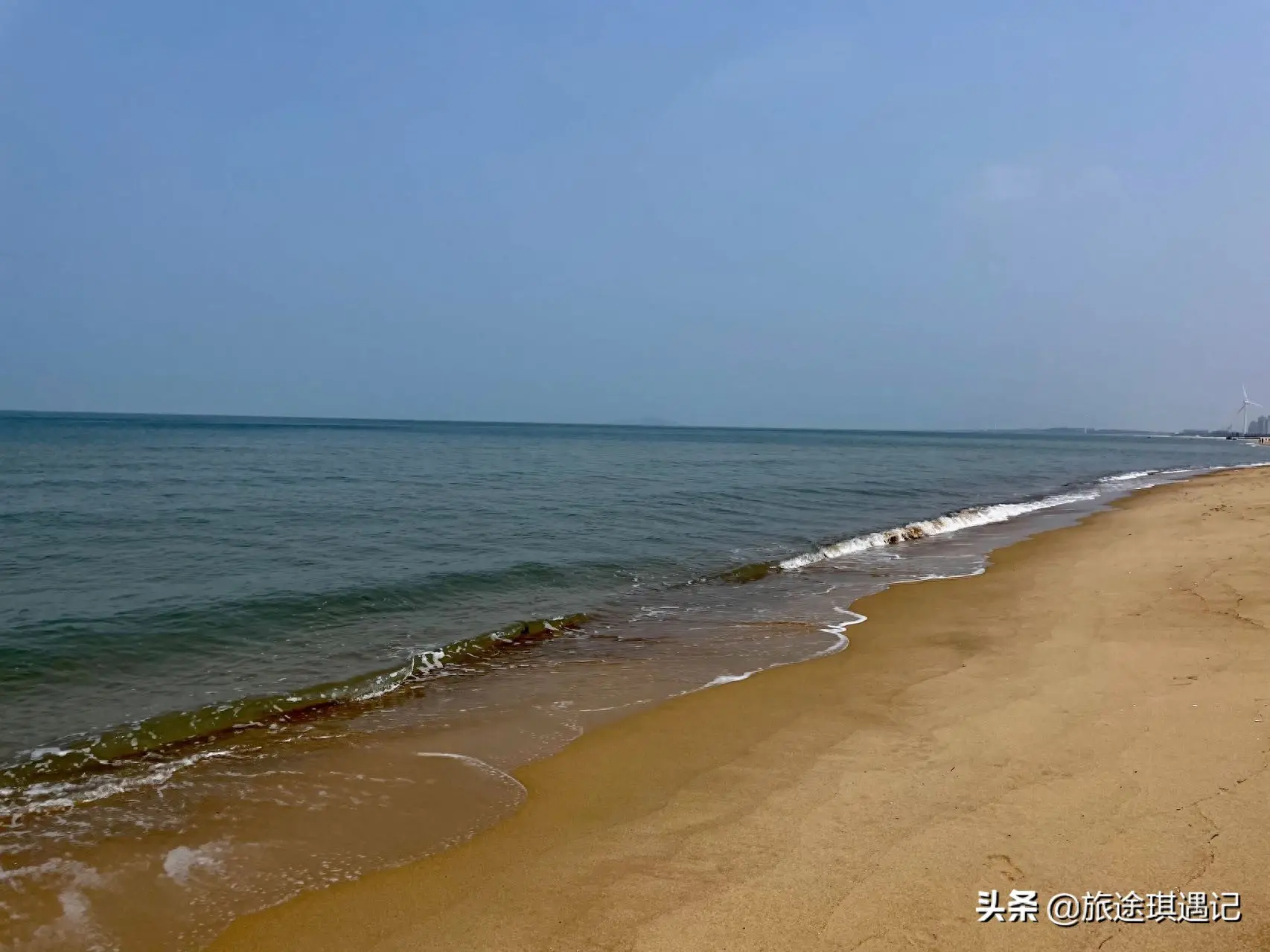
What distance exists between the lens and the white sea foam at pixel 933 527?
613 inches

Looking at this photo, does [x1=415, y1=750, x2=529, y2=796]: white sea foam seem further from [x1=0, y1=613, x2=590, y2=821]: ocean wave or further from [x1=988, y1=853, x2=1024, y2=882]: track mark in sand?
[x1=988, y1=853, x2=1024, y2=882]: track mark in sand

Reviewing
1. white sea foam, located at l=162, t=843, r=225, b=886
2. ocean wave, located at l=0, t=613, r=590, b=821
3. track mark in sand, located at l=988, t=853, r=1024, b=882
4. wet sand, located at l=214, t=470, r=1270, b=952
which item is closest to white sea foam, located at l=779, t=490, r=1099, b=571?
wet sand, located at l=214, t=470, r=1270, b=952

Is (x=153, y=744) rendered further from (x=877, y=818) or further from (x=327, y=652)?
(x=877, y=818)

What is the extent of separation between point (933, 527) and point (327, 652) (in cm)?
1622

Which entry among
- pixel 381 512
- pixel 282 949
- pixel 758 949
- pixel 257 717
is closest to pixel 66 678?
pixel 257 717

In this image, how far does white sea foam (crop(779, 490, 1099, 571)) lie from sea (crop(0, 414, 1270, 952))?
132mm

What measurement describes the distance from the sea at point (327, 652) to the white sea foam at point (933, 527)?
0.43 ft

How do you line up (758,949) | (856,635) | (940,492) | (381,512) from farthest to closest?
(940,492), (381,512), (856,635), (758,949)

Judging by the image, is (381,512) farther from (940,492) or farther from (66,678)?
(940,492)

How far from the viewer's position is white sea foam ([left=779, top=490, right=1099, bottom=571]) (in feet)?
51.1

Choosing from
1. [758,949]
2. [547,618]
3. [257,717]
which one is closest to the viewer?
[758,949]

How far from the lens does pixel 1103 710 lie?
6156 millimetres

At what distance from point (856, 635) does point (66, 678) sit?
29.5 feet

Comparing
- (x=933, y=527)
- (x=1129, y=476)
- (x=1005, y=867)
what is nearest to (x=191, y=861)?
(x=1005, y=867)
